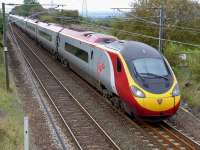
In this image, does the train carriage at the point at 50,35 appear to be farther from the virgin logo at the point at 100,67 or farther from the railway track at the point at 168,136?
the railway track at the point at 168,136

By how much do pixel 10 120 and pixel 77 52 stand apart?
30.9 feet

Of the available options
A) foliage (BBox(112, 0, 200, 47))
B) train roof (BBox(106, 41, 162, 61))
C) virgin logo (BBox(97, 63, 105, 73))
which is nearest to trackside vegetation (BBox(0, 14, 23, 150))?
virgin logo (BBox(97, 63, 105, 73))

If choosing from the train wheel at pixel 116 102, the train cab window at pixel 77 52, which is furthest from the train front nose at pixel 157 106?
the train cab window at pixel 77 52

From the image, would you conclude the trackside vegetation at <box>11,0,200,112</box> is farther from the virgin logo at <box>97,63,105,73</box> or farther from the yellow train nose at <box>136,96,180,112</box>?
the yellow train nose at <box>136,96,180,112</box>

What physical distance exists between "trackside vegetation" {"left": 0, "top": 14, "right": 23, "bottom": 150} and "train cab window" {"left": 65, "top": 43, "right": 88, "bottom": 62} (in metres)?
4.13

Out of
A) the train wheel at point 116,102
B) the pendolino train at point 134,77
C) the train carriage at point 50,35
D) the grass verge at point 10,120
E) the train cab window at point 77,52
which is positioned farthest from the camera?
the train carriage at point 50,35

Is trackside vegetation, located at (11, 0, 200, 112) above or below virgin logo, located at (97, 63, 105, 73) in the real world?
above

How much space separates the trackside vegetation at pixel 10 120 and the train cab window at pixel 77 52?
13.6 ft

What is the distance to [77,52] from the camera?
→ 81.3 feet

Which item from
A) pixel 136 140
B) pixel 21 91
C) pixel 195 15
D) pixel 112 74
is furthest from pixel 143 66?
pixel 195 15

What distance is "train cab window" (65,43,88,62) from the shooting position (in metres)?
22.8

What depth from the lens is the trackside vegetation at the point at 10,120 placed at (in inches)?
528

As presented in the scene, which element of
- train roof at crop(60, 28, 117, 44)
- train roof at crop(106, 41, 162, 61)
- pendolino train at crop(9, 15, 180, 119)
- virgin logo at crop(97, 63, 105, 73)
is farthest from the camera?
train roof at crop(60, 28, 117, 44)

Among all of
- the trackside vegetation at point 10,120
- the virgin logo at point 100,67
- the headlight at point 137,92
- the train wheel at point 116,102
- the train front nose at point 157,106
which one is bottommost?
the trackside vegetation at point 10,120
